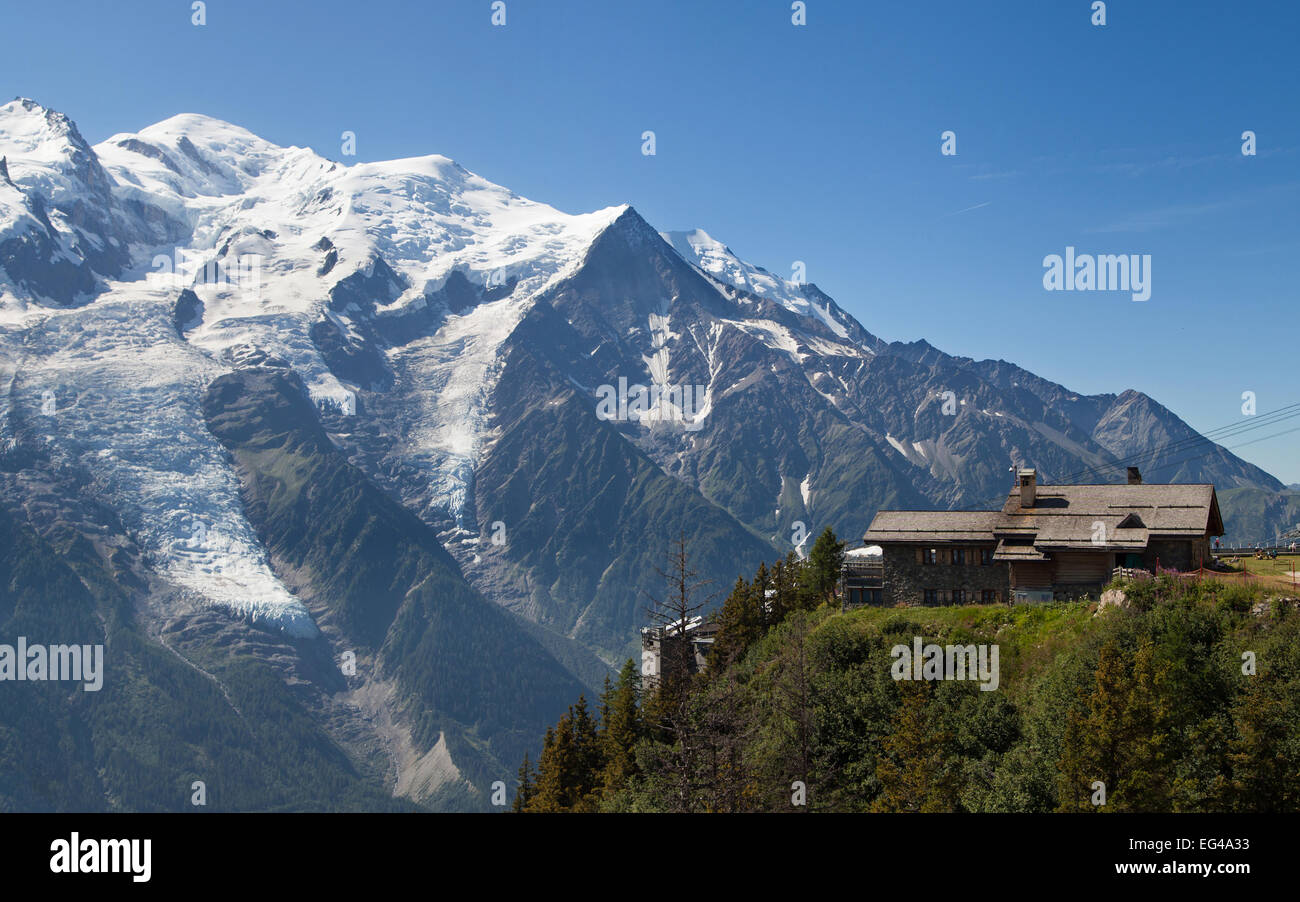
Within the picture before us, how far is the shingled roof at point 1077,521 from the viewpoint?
60.3m

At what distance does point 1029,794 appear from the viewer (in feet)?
138

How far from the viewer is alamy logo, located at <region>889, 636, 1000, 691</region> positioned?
5497 centimetres

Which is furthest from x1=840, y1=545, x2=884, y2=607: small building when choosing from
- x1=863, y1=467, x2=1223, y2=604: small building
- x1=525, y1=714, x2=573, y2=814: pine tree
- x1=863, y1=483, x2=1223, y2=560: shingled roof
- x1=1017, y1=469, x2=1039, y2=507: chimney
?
x1=525, y1=714, x2=573, y2=814: pine tree

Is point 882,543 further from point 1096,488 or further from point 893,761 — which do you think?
point 893,761

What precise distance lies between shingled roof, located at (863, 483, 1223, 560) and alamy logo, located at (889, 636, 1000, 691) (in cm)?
888

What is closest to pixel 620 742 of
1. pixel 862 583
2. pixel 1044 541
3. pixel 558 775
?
pixel 558 775

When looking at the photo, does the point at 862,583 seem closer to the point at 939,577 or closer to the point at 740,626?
the point at 939,577

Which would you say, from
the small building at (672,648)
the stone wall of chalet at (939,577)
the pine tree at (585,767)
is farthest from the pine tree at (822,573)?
the stone wall of chalet at (939,577)
